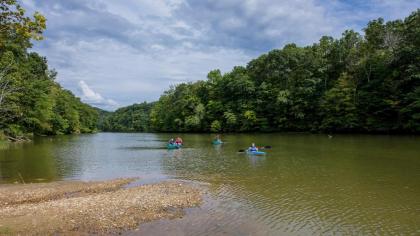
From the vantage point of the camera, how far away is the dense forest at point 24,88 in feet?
27.9

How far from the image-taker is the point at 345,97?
69562 millimetres

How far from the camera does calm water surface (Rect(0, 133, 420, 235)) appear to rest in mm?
12852

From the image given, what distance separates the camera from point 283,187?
776 inches

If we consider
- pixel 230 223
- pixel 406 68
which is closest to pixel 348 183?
pixel 230 223

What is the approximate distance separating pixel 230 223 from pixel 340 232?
3967 mm

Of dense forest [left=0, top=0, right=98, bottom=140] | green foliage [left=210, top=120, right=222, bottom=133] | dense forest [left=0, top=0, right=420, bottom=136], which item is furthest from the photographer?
green foliage [left=210, top=120, right=222, bottom=133]

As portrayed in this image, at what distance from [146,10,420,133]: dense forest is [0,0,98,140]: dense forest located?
37.8 meters

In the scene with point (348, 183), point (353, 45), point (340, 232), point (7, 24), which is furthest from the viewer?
point (353, 45)

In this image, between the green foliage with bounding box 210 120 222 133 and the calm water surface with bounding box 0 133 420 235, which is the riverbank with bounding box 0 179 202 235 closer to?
the calm water surface with bounding box 0 133 420 235

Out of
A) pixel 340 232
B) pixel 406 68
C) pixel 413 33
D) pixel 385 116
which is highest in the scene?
pixel 413 33

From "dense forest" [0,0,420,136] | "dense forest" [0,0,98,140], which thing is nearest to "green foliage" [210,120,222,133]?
"dense forest" [0,0,420,136]

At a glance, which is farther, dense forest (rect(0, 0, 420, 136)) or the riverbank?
dense forest (rect(0, 0, 420, 136))

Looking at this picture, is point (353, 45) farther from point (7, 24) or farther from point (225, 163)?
point (7, 24)

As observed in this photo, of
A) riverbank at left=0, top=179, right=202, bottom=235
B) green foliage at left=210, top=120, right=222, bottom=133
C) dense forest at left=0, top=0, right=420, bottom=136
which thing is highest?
dense forest at left=0, top=0, right=420, bottom=136
